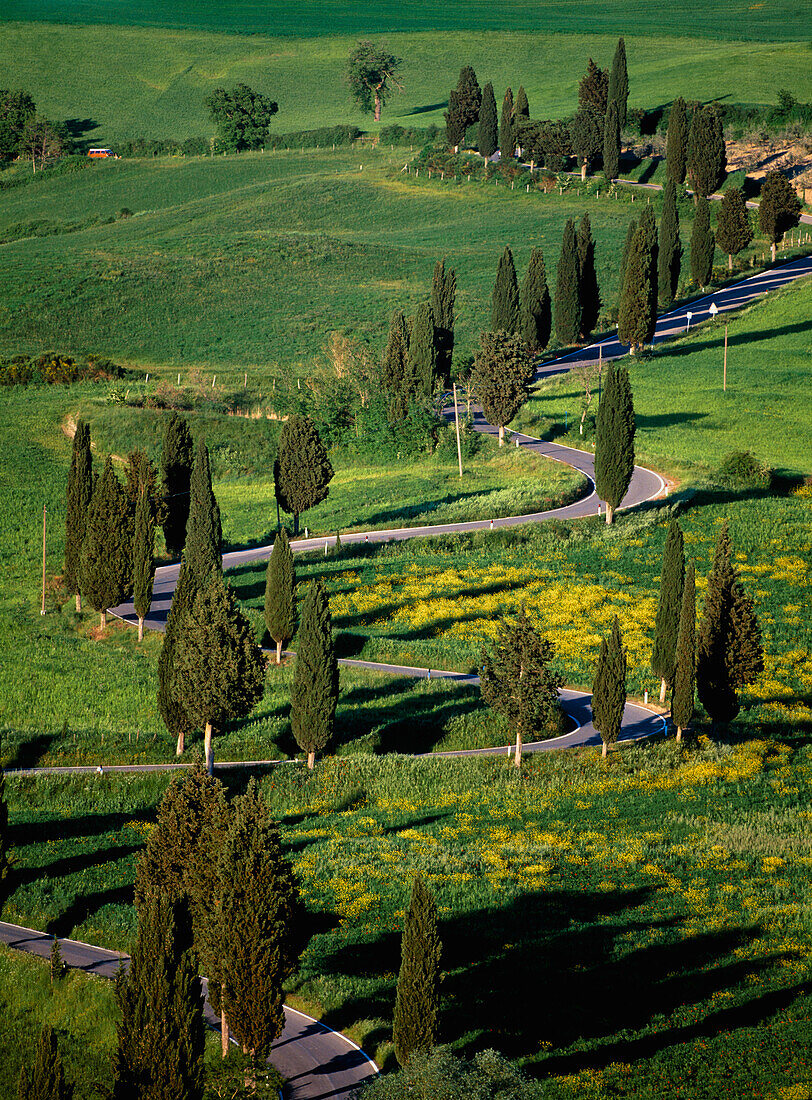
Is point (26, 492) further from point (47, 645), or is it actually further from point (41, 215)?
point (41, 215)

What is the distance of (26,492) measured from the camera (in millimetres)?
80375

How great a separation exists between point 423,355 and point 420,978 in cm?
7606

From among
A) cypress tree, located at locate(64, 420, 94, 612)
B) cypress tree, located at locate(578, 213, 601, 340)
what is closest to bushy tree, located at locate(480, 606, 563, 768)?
cypress tree, located at locate(64, 420, 94, 612)

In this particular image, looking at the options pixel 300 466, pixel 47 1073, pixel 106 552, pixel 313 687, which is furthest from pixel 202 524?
pixel 47 1073

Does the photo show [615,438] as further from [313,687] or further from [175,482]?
[313,687]

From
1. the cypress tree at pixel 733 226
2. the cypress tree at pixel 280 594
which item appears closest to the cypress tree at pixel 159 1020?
the cypress tree at pixel 280 594

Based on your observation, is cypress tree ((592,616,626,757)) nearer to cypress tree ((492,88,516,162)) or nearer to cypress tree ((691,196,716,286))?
cypress tree ((691,196,716,286))

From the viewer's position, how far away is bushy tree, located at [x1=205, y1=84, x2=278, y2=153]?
195625mm

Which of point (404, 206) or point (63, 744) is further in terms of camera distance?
point (404, 206)

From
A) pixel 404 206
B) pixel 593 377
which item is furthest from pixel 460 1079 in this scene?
pixel 404 206

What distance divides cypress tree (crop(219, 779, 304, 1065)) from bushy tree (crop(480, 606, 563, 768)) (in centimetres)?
1781

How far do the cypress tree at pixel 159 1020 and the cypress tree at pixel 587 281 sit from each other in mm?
93216

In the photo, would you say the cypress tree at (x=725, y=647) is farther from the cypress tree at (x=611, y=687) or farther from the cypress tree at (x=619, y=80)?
the cypress tree at (x=619, y=80)

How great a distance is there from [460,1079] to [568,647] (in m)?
34.3
